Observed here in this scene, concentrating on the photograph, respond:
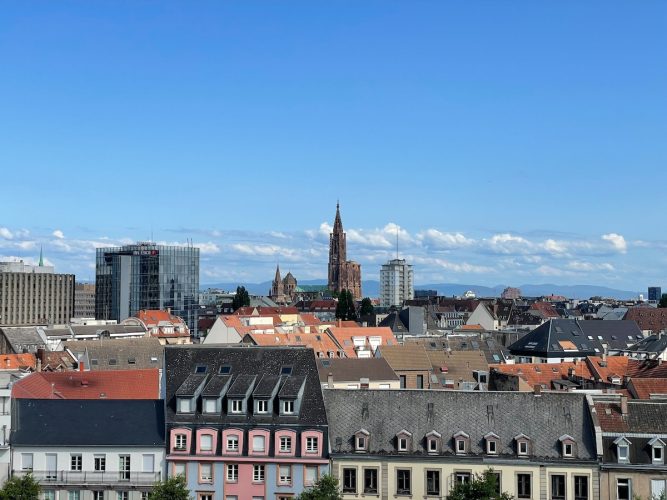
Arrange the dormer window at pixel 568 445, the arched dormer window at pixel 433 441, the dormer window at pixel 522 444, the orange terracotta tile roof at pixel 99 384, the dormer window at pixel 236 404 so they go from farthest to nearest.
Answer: the orange terracotta tile roof at pixel 99 384 < the dormer window at pixel 236 404 < the arched dormer window at pixel 433 441 < the dormer window at pixel 522 444 < the dormer window at pixel 568 445

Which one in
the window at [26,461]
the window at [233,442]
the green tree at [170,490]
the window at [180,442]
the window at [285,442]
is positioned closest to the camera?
the green tree at [170,490]

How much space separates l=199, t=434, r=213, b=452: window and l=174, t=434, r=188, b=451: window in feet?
3.10

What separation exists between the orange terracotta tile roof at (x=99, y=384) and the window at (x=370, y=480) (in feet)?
72.8

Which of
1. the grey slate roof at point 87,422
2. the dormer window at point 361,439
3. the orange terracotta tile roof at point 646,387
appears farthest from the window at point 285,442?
the orange terracotta tile roof at point 646,387

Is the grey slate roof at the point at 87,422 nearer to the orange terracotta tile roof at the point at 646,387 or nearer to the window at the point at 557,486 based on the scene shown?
the window at the point at 557,486

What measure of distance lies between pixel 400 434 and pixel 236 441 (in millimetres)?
9604

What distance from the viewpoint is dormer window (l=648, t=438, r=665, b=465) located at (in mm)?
55688

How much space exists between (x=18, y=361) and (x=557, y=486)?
65.3 metres

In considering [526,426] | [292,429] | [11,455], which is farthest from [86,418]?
[526,426]

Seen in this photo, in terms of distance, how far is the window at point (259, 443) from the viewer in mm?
58344

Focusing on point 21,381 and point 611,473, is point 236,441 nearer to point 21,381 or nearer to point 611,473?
point 21,381

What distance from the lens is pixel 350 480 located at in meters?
57.5

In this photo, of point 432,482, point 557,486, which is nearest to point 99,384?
point 432,482

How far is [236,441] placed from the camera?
5869cm
